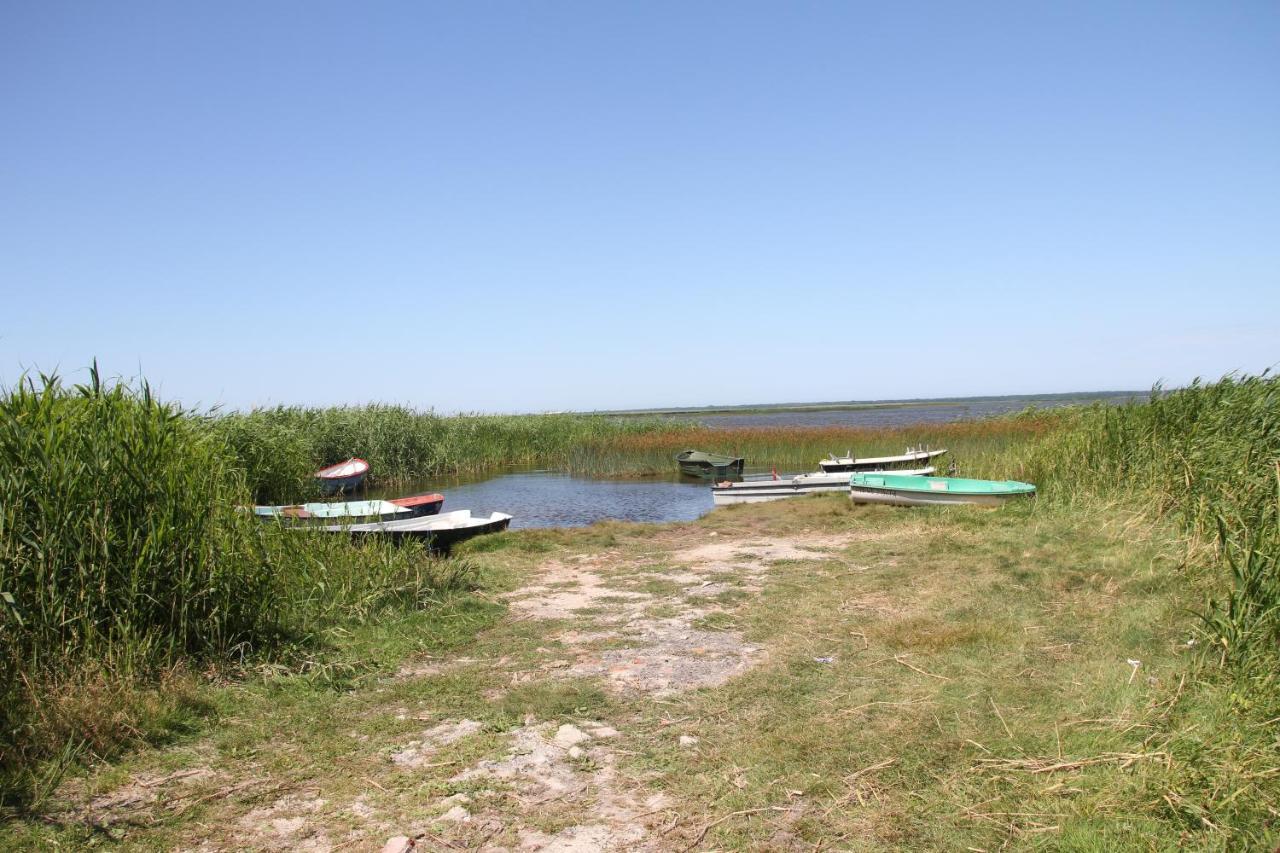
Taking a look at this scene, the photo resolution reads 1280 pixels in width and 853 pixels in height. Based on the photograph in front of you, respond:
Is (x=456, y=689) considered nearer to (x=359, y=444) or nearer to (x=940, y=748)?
(x=940, y=748)

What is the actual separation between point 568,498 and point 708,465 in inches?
235

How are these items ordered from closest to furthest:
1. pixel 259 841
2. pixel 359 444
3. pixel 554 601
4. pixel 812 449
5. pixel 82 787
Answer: pixel 259 841 < pixel 82 787 < pixel 554 601 < pixel 359 444 < pixel 812 449

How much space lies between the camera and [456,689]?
578 centimetres

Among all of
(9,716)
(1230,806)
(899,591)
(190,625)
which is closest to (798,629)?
(899,591)

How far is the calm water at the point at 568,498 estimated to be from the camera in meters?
20.9

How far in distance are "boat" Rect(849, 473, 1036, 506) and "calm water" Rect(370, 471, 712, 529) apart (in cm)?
512

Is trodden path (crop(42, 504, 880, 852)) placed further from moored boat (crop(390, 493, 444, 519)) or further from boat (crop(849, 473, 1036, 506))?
moored boat (crop(390, 493, 444, 519))

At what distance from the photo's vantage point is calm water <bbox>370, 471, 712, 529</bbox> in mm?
20906

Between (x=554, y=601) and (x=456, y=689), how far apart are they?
2.84 meters

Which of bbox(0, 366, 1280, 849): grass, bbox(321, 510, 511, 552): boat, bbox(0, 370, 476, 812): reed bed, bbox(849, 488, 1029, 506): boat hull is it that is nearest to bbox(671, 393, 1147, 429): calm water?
bbox(849, 488, 1029, 506): boat hull

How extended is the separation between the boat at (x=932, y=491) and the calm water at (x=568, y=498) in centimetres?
512

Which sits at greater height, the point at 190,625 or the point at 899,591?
the point at 190,625

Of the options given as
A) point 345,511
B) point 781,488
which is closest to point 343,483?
point 781,488

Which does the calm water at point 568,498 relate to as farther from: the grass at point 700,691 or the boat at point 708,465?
the grass at point 700,691
